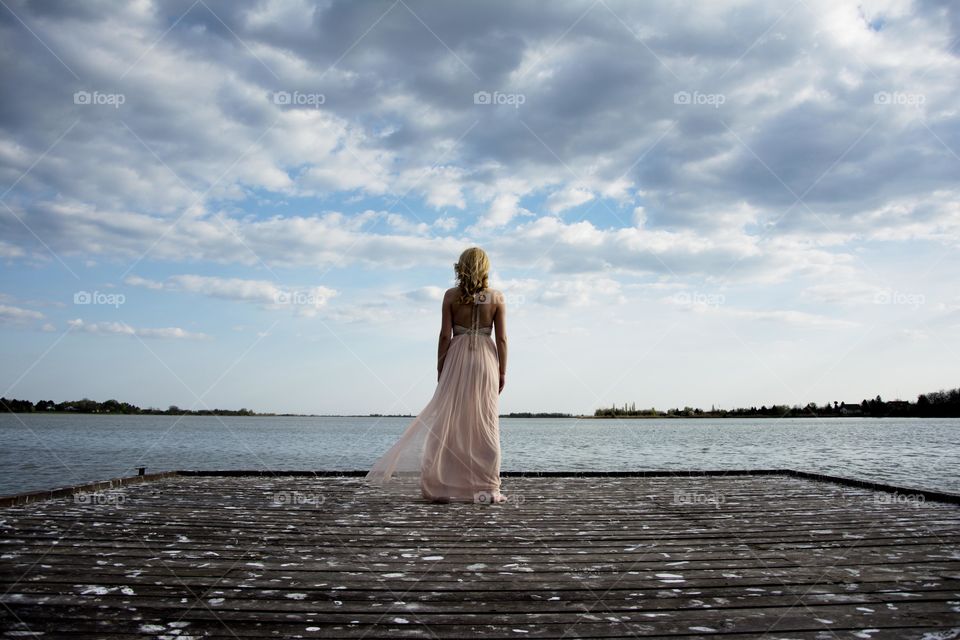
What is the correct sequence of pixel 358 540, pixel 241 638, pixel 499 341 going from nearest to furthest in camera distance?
1. pixel 241 638
2. pixel 358 540
3. pixel 499 341

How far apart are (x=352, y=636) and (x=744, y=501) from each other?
5.58 meters

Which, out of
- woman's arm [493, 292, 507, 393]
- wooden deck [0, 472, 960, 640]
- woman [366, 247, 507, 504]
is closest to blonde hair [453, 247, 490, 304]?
woman [366, 247, 507, 504]

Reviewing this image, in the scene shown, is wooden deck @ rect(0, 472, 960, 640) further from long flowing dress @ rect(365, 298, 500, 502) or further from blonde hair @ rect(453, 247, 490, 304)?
blonde hair @ rect(453, 247, 490, 304)

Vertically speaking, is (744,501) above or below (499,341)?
below

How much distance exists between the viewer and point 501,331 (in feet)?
24.7

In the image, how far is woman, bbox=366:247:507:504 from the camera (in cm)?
713

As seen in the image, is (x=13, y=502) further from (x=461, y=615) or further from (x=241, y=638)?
(x=461, y=615)

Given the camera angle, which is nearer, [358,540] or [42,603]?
[42,603]

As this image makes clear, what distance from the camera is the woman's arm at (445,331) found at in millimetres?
7520

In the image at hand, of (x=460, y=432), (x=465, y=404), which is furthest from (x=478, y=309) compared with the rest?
(x=460, y=432)

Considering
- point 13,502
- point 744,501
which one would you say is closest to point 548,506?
point 744,501

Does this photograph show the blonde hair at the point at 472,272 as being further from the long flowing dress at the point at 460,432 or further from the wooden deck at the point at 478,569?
the wooden deck at the point at 478,569

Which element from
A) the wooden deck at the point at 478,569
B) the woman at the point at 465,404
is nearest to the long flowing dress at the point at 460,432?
the woman at the point at 465,404

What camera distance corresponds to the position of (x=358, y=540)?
4824mm
